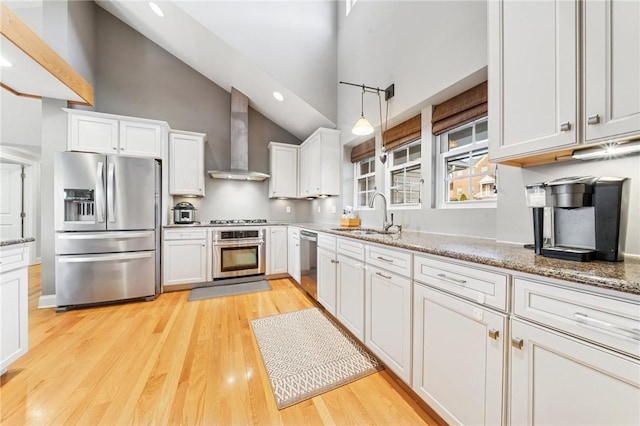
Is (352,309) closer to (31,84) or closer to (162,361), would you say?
(162,361)

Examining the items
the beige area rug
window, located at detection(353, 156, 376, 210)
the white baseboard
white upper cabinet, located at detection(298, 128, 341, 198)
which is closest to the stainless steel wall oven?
white upper cabinet, located at detection(298, 128, 341, 198)

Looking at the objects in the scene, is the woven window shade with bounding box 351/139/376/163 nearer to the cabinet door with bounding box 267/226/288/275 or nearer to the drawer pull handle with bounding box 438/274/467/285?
the cabinet door with bounding box 267/226/288/275

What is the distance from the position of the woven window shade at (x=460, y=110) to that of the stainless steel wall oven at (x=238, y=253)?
9.20 feet

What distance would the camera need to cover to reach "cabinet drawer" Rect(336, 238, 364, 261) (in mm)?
1907

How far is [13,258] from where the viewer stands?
1.57 meters

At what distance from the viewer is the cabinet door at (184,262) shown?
327 cm

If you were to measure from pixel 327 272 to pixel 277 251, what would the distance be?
1593 mm

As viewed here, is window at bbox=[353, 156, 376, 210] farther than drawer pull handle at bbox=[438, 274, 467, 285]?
Yes

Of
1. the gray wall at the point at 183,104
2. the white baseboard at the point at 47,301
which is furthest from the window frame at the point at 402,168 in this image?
the white baseboard at the point at 47,301

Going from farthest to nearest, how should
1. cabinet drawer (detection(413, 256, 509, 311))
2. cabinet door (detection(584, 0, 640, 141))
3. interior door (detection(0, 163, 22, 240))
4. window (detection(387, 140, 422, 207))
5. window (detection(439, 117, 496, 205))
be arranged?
1. interior door (detection(0, 163, 22, 240))
2. window (detection(387, 140, 422, 207))
3. window (detection(439, 117, 496, 205))
4. cabinet drawer (detection(413, 256, 509, 311))
5. cabinet door (detection(584, 0, 640, 141))

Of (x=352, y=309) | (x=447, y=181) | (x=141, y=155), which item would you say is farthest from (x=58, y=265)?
(x=447, y=181)

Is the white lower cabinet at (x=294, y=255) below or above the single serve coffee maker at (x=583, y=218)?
below

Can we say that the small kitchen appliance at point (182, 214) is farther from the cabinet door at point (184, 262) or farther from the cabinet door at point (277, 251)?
the cabinet door at point (277, 251)

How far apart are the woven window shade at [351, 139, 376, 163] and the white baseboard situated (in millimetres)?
4080
